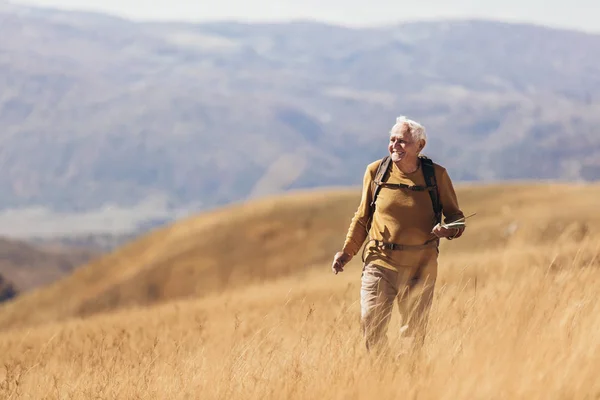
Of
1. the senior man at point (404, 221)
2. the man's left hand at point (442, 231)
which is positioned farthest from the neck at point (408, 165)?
the man's left hand at point (442, 231)

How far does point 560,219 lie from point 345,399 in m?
33.9

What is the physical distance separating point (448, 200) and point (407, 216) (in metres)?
0.32

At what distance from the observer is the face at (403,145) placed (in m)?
6.10

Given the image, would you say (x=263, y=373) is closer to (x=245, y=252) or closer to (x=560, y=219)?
(x=560, y=219)

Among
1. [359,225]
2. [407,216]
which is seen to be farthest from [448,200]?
[359,225]

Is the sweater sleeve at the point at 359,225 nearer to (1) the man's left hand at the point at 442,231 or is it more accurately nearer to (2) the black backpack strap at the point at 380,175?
(2) the black backpack strap at the point at 380,175

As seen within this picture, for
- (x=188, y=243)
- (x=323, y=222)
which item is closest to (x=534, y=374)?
(x=323, y=222)

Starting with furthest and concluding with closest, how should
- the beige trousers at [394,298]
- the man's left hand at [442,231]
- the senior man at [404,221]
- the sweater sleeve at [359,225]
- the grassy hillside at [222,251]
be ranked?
1. the grassy hillside at [222,251]
2. the sweater sleeve at [359,225]
3. the senior man at [404,221]
4. the man's left hand at [442,231]
5. the beige trousers at [394,298]

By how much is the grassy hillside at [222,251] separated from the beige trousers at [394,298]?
1480 inches

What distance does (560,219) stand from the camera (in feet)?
120

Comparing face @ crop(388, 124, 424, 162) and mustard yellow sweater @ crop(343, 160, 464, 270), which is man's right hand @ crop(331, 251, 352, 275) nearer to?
mustard yellow sweater @ crop(343, 160, 464, 270)

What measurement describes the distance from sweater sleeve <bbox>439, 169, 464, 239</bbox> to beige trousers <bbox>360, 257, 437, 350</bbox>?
0.33 metres

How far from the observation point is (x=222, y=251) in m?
58.0

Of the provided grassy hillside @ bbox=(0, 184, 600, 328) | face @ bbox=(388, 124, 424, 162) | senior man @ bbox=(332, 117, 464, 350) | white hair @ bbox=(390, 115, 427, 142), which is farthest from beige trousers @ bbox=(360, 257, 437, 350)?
grassy hillside @ bbox=(0, 184, 600, 328)
